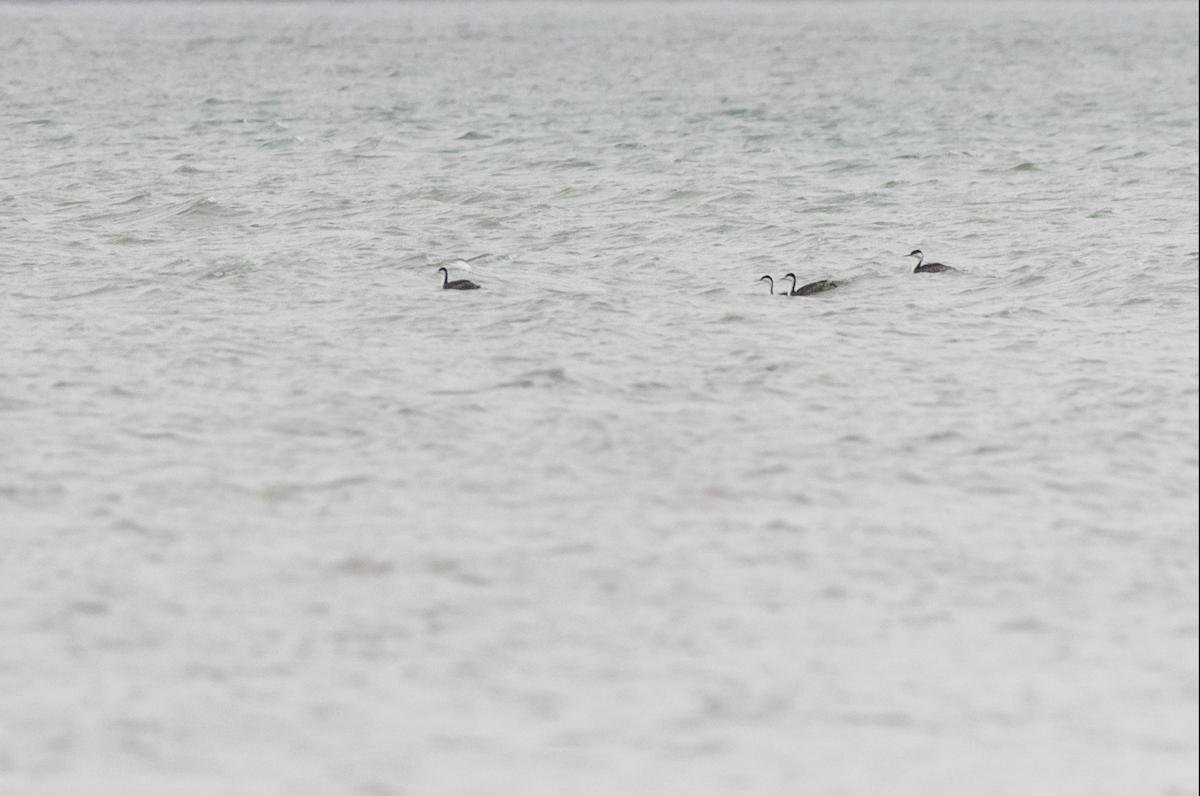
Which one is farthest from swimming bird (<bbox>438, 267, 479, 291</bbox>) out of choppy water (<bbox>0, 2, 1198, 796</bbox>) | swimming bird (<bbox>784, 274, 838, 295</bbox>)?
swimming bird (<bbox>784, 274, 838, 295</bbox>)

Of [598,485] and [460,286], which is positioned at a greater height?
[460,286]

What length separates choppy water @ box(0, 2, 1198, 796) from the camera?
8.27m

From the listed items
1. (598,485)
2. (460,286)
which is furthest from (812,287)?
(598,485)

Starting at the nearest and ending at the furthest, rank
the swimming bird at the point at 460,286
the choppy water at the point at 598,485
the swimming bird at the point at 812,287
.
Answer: the choppy water at the point at 598,485 → the swimming bird at the point at 812,287 → the swimming bird at the point at 460,286

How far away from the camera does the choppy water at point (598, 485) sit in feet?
27.1

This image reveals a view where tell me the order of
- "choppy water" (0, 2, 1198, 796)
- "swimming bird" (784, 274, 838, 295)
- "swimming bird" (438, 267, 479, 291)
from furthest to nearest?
"swimming bird" (438, 267, 479, 291) < "swimming bird" (784, 274, 838, 295) < "choppy water" (0, 2, 1198, 796)

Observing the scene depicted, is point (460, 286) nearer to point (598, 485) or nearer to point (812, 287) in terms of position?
point (812, 287)

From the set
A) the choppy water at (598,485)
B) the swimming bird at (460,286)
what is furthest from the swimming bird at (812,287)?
the swimming bird at (460,286)

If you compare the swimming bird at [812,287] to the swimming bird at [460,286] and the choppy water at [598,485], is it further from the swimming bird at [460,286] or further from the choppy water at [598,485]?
the swimming bird at [460,286]

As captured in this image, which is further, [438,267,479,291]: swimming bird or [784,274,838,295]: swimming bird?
[438,267,479,291]: swimming bird

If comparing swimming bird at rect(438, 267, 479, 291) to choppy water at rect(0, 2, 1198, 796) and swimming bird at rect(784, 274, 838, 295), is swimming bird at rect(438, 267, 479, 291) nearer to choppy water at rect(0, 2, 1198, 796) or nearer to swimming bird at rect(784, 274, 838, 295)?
choppy water at rect(0, 2, 1198, 796)

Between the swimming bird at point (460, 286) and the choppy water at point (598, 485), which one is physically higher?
the swimming bird at point (460, 286)

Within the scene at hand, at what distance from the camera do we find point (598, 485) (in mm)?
12000

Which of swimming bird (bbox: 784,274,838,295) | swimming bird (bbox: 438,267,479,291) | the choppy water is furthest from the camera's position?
swimming bird (bbox: 438,267,479,291)
